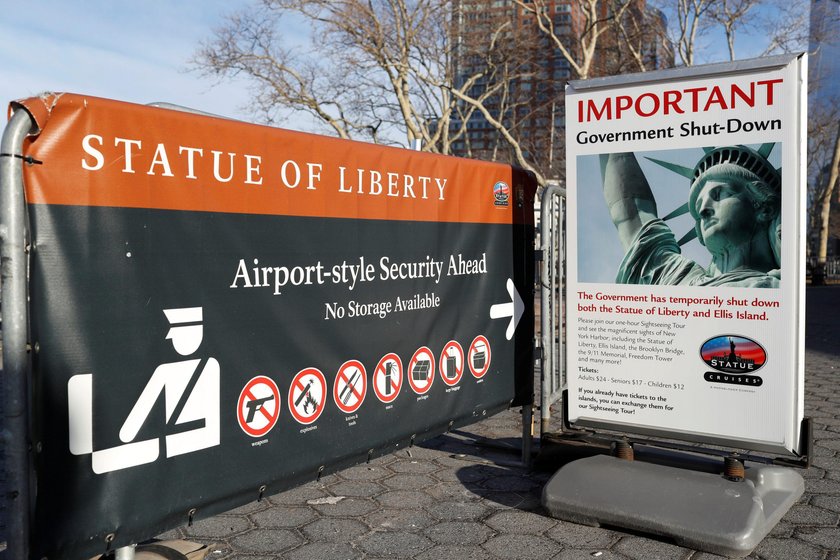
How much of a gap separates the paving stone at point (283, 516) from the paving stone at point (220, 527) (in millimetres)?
73

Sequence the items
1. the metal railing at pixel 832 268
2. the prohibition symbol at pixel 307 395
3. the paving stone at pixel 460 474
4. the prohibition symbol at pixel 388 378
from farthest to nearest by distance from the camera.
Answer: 1. the metal railing at pixel 832 268
2. the paving stone at pixel 460 474
3. the prohibition symbol at pixel 388 378
4. the prohibition symbol at pixel 307 395

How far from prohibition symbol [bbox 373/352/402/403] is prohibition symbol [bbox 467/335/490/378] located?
696 millimetres

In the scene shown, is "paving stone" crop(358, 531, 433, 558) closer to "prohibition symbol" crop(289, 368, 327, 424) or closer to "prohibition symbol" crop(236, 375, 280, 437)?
"prohibition symbol" crop(289, 368, 327, 424)

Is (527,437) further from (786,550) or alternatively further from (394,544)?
(786,550)

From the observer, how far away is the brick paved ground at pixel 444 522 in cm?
379

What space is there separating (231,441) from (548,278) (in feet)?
8.74


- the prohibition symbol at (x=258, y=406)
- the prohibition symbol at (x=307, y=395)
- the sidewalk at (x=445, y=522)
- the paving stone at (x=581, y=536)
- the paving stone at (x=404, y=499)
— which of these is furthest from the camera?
the paving stone at (x=404, y=499)

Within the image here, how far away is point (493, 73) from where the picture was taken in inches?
1116

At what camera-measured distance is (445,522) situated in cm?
420

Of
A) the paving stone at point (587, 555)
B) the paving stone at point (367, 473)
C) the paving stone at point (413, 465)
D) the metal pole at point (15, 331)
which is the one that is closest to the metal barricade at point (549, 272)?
the paving stone at point (413, 465)

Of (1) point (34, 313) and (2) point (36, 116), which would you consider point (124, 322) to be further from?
(2) point (36, 116)

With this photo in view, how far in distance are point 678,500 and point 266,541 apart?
2.08m

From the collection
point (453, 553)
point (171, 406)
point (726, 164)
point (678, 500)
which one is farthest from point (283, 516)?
point (726, 164)

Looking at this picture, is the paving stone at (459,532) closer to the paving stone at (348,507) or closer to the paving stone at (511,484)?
the paving stone at (348,507)
